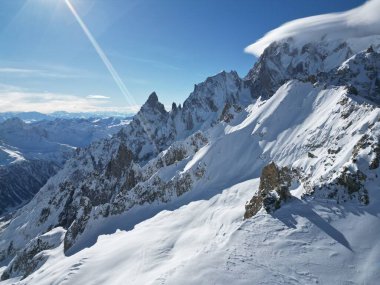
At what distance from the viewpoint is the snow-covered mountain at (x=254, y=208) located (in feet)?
92.9

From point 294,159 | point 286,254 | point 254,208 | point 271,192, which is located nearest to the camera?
point 286,254

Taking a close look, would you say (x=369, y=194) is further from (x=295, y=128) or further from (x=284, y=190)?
(x=295, y=128)

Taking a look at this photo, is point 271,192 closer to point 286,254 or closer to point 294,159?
point 286,254

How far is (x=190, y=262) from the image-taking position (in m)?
30.6

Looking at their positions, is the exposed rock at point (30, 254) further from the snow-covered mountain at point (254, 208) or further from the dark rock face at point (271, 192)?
the dark rock face at point (271, 192)

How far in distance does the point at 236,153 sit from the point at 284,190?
1708 inches

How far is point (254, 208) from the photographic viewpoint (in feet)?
139

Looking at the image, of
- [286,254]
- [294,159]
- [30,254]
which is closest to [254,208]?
[286,254]

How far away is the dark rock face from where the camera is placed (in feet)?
116

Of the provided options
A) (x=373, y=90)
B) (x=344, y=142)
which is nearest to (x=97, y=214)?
(x=344, y=142)

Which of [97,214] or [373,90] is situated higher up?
[373,90]

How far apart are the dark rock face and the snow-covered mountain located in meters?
0.16

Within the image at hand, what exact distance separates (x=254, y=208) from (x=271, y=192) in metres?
6.80

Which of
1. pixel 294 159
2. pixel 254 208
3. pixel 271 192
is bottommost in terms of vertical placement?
pixel 254 208
